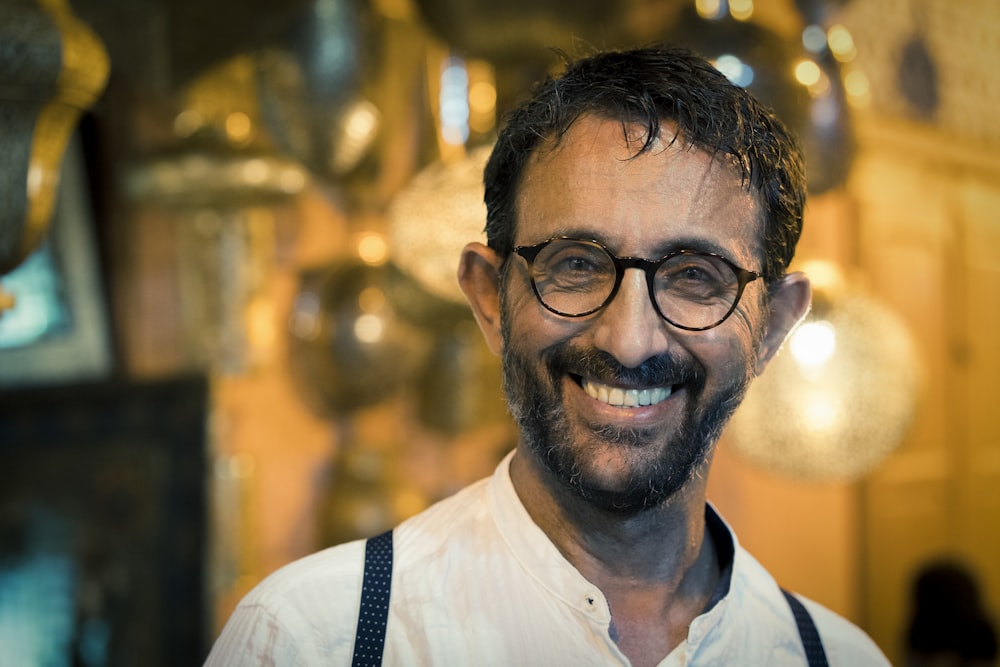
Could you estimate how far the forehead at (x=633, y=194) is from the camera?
69cm

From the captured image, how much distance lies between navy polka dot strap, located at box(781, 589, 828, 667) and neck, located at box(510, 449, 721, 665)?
0.09 meters

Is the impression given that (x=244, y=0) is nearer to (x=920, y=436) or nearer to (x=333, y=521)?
(x=333, y=521)

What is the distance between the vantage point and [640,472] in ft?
2.29

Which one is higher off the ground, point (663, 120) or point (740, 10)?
point (740, 10)

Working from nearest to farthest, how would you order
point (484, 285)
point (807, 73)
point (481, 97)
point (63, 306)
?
1. point (484, 285)
2. point (807, 73)
3. point (63, 306)
4. point (481, 97)

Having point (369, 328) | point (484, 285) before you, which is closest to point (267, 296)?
point (369, 328)

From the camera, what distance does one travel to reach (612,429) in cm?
69

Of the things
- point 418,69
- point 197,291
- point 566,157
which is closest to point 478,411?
point 197,291

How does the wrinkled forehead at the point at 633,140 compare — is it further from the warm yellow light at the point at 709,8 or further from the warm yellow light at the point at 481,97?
the warm yellow light at the point at 481,97

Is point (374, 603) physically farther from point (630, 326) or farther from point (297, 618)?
point (630, 326)

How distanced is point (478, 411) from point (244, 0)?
36.4 inches

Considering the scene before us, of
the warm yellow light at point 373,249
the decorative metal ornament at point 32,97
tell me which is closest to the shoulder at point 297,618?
the decorative metal ornament at point 32,97

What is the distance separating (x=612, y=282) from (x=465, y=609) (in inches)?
9.5

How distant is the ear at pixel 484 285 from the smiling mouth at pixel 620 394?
0.35 feet
